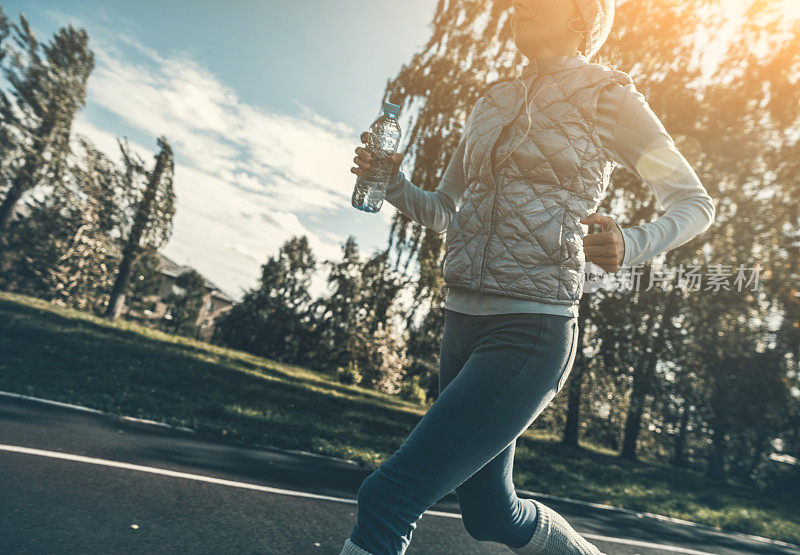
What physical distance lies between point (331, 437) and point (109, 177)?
23.6 metres

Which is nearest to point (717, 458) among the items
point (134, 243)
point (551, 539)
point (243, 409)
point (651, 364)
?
point (651, 364)

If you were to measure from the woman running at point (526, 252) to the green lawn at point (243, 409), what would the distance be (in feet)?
17.7

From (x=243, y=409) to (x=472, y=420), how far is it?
732cm

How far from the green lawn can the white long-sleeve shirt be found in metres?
5.59

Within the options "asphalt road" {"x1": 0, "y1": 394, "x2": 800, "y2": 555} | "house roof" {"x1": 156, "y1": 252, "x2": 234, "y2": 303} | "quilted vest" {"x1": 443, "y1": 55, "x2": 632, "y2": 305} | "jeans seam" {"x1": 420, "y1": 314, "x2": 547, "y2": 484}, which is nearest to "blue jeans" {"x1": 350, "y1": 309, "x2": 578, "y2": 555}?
"jeans seam" {"x1": 420, "y1": 314, "x2": 547, "y2": 484}

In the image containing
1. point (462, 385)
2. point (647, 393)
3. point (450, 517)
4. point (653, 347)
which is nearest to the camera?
point (462, 385)

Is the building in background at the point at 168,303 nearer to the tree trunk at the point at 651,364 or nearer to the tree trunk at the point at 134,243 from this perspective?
the tree trunk at the point at 134,243

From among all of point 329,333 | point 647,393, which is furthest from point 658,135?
point 329,333

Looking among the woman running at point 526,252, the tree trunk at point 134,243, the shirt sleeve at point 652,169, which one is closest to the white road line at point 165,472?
the woman running at point 526,252

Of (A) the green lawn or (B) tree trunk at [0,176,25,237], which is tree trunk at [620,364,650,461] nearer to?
(A) the green lawn

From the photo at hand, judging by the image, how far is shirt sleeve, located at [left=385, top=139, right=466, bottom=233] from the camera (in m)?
1.94

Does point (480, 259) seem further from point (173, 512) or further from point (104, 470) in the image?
point (104, 470)

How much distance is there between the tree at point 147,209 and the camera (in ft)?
81.3

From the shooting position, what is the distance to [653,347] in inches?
533
